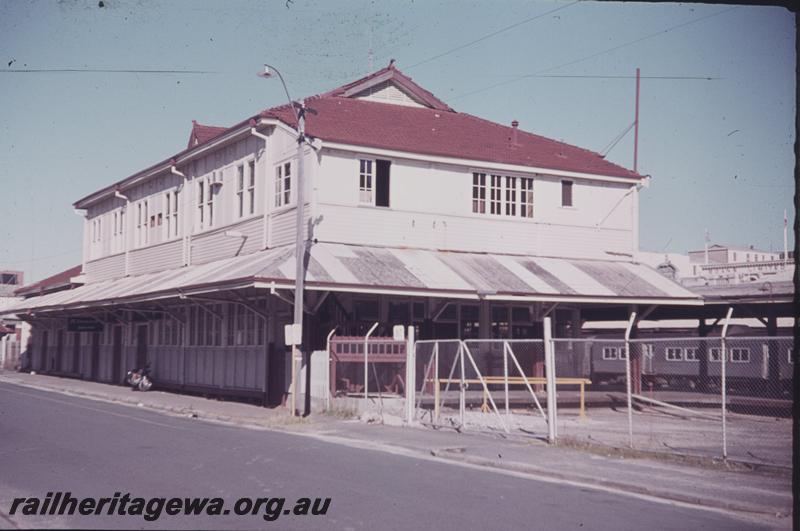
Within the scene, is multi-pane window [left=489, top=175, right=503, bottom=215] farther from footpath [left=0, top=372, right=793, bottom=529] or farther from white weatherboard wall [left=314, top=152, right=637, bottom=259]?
footpath [left=0, top=372, right=793, bottom=529]

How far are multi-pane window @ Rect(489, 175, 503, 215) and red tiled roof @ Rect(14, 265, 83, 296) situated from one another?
28037mm

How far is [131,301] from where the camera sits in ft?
99.2

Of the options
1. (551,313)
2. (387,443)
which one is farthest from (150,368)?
(387,443)

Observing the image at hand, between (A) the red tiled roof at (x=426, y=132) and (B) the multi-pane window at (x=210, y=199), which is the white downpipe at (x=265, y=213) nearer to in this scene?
(A) the red tiled roof at (x=426, y=132)

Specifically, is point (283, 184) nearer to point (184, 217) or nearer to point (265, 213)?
point (265, 213)

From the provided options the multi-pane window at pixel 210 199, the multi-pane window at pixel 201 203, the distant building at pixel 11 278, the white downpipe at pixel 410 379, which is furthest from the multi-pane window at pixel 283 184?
the distant building at pixel 11 278

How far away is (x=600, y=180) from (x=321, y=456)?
65.8ft

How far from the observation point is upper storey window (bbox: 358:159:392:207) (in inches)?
1064

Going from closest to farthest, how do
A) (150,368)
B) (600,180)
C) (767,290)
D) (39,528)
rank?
1. (39,528)
2. (767,290)
3. (600,180)
4. (150,368)

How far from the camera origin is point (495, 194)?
29688mm

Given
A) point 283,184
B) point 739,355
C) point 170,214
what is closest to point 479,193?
point 283,184

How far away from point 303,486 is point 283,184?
17.1m

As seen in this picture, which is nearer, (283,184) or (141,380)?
(283,184)

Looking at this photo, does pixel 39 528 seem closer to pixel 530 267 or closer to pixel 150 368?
pixel 530 267
